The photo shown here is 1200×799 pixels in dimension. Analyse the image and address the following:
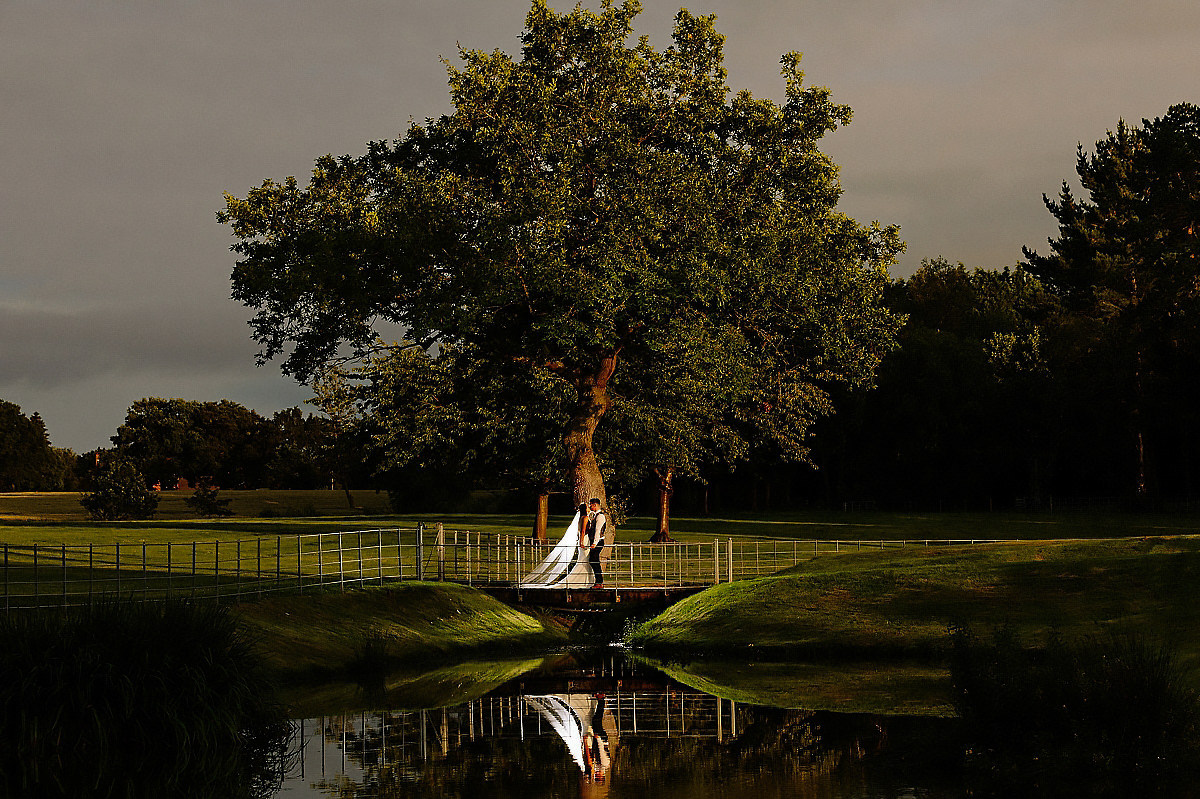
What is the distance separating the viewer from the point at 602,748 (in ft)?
57.1

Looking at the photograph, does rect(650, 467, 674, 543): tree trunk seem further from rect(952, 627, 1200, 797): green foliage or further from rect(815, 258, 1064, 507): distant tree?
rect(952, 627, 1200, 797): green foliage

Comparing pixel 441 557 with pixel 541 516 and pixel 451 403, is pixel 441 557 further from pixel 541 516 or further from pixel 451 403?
pixel 541 516

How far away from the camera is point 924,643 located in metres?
26.0

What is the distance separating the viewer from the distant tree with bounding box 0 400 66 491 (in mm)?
130750

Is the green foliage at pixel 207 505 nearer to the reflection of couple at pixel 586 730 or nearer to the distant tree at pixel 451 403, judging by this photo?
the distant tree at pixel 451 403

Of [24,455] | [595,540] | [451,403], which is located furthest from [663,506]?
[24,455]

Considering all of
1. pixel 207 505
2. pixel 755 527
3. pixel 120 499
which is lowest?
pixel 755 527

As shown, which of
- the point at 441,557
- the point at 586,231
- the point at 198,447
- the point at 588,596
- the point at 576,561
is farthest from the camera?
the point at 198,447

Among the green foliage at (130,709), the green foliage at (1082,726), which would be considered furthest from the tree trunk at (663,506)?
the green foliage at (1082,726)

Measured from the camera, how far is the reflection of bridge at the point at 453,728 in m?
16.5

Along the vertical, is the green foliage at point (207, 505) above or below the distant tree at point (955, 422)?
below

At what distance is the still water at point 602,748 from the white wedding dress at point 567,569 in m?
8.27

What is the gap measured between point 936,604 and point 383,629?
11664mm

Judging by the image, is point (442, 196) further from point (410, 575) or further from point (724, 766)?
point (724, 766)
